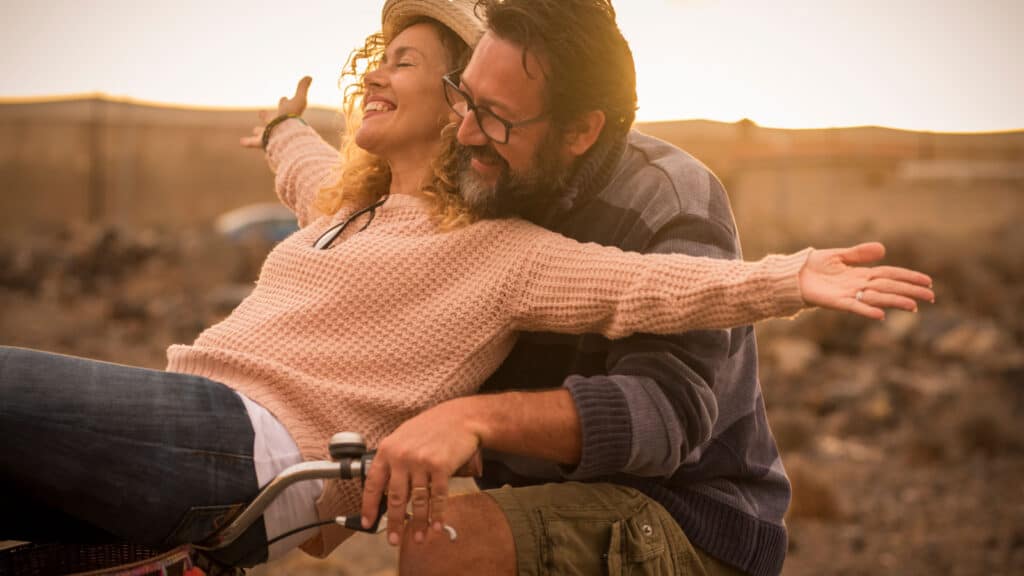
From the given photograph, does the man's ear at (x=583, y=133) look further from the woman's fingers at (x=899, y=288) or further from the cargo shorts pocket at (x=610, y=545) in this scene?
the woman's fingers at (x=899, y=288)

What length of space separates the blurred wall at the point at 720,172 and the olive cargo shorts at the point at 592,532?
57.0 feet

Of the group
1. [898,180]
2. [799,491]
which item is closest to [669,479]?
[799,491]

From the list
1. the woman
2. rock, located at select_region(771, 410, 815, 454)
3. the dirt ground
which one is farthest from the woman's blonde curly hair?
rock, located at select_region(771, 410, 815, 454)

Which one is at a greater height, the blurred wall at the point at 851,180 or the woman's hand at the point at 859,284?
the woman's hand at the point at 859,284

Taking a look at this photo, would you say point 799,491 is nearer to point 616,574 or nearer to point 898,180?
point 616,574

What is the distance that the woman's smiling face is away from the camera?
3512 mm

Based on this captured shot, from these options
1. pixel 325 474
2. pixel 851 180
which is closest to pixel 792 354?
pixel 325 474

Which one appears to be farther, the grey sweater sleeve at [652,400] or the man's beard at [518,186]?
the man's beard at [518,186]

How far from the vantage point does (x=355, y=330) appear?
296 cm

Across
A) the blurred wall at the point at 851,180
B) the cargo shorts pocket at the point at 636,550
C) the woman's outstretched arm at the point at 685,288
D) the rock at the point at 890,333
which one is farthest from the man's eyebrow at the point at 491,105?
the blurred wall at the point at 851,180

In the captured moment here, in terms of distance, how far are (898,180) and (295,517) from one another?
40.4 metres

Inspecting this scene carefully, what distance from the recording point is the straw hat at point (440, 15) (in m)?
3.45

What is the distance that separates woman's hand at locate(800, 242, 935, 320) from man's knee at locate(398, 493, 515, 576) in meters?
0.85

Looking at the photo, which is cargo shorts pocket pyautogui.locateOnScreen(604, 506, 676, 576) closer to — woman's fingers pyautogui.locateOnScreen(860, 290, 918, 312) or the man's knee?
the man's knee
